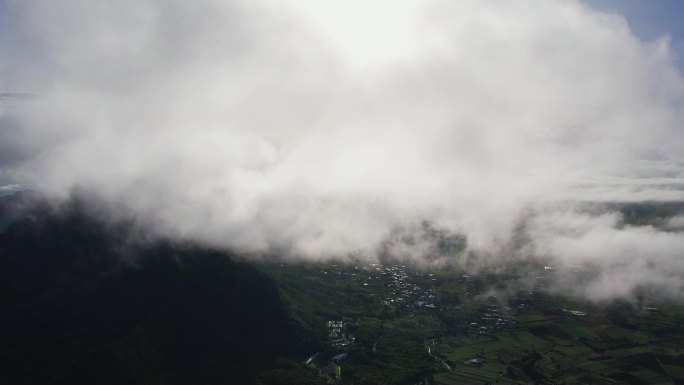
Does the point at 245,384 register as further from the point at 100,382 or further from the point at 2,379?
the point at 2,379

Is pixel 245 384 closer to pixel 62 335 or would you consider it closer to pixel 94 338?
pixel 94 338

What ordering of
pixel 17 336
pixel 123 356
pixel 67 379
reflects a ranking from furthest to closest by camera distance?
pixel 17 336 → pixel 123 356 → pixel 67 379

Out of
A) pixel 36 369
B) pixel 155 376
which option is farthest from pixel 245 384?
pixel 36 369

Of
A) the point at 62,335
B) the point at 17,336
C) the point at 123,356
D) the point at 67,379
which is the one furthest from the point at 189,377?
the point at 17,336

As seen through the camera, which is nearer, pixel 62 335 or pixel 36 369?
pixel 36 369

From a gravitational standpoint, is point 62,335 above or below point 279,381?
above

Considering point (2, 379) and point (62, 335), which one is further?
point (62, 335)

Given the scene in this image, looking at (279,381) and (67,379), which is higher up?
(67,379)

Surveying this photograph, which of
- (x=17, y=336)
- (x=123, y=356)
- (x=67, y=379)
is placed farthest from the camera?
(x=17, y=336)
